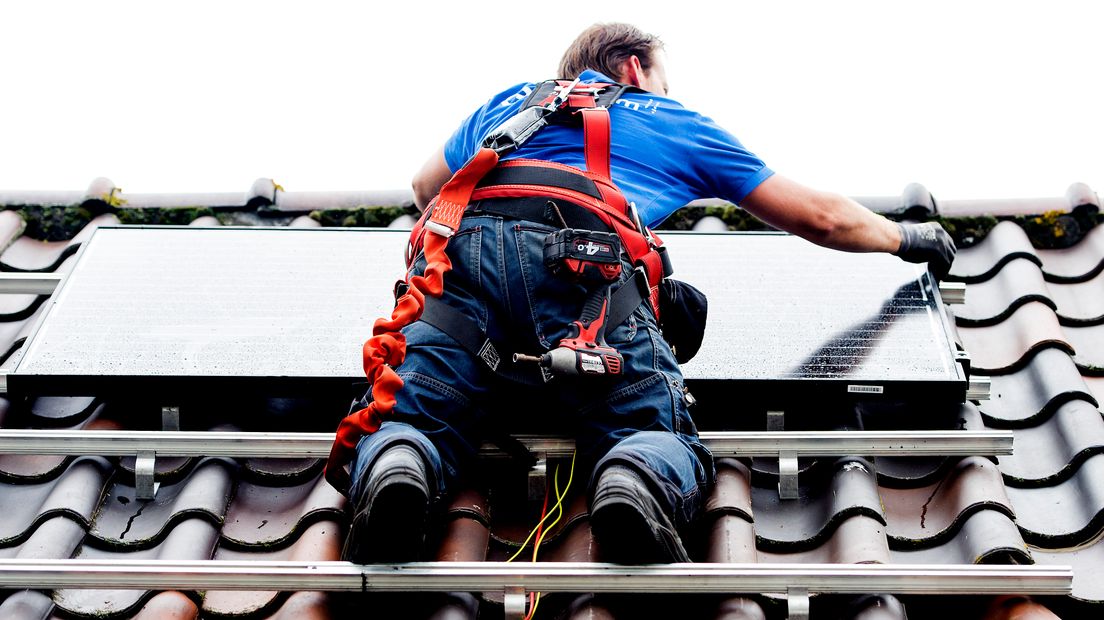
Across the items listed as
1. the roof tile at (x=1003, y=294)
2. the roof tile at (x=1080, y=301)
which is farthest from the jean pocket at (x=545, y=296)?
the roof tile at (x=1080, y=301)

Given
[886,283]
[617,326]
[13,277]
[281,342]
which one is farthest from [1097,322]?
[13,277]

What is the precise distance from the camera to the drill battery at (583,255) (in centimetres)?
314

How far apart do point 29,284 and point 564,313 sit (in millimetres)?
2095

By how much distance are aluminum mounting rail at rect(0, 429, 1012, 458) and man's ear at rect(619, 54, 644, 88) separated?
1229 millimetres

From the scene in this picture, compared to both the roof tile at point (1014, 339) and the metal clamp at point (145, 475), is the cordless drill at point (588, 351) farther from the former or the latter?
the roof tile at point (1014, 339)

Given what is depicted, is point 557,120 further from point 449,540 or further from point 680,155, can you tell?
point 449,540

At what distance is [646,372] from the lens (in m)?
3.18

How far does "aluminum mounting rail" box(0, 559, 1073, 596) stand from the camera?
271cm

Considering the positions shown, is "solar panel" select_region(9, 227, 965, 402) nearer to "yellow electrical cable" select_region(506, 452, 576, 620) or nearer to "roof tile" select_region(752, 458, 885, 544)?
"roof tile" select_region(752, 458, 885, 544)

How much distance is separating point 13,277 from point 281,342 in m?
1.11

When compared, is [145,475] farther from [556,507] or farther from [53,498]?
[556,507]

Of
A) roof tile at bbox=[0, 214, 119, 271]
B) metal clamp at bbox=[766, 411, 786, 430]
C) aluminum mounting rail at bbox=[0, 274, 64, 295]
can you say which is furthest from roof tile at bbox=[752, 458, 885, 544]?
roof tile at bbox=[0, 214, 119, 271]

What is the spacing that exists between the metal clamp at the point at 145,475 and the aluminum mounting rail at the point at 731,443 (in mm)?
61

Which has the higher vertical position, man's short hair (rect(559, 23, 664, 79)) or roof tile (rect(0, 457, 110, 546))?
man's short hair (rect(559, 23, 664, 79))
